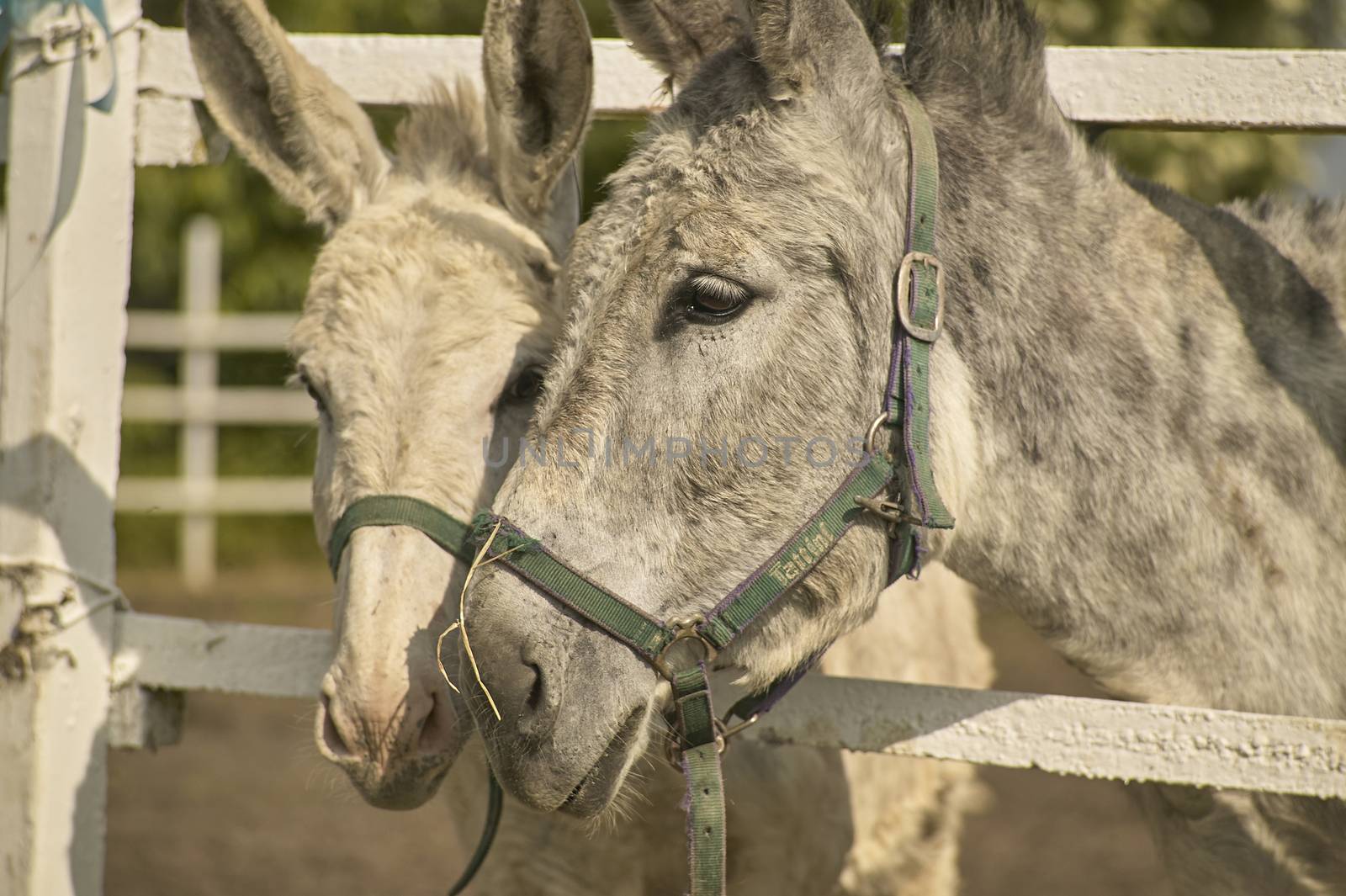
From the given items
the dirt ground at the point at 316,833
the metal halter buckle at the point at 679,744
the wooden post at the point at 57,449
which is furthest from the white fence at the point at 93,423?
the dirt ground at the point at 316,833

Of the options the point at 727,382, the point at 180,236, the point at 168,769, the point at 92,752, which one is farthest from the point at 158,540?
the point at 727,382

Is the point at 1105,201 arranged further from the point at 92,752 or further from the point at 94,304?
the point at 92,752

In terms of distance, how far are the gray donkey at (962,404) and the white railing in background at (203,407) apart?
836 cm

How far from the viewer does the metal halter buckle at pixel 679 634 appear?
1720mm

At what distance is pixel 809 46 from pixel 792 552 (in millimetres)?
754

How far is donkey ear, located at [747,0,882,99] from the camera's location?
1786mm

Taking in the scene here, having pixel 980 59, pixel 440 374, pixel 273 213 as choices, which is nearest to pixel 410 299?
pixel 440 374

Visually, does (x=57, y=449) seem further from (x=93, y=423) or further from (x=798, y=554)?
(x=798, y=554)

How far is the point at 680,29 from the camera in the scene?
6.65 feet

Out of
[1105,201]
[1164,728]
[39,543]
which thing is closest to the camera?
[1164,728]

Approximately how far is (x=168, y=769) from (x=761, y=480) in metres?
5.26

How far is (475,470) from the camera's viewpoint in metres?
2.11

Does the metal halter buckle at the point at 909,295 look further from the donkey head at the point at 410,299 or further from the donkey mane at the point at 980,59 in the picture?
the donkey head at the point at 410,299

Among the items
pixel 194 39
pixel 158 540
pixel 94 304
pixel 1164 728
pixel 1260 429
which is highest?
pixel 194 39
